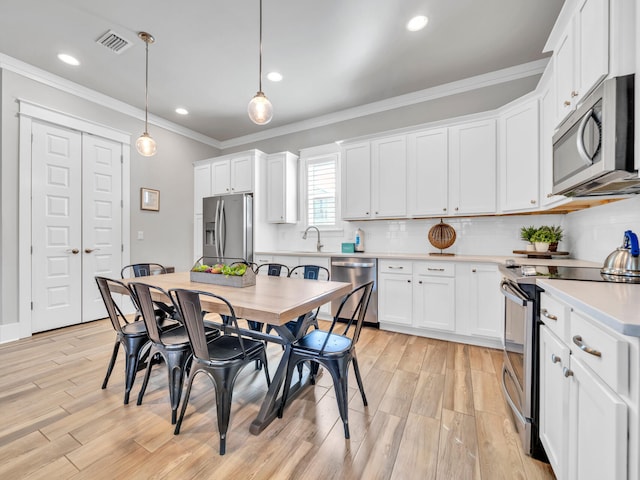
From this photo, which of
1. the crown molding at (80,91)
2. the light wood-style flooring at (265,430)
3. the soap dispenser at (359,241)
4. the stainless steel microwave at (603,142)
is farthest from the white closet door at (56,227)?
Result: the stainless steel microwave at (603,142)

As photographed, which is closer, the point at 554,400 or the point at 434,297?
the point at 554,400

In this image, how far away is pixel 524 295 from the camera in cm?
151

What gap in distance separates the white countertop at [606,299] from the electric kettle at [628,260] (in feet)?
0.70

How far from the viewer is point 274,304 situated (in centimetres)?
153

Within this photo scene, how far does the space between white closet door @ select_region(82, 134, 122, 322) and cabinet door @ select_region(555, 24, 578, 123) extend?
5.02 m

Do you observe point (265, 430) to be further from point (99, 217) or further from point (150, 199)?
point (150, 199)

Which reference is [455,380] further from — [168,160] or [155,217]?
[168,160]

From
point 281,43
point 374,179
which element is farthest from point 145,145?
point 374,179

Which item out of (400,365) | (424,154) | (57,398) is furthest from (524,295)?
(57,398)

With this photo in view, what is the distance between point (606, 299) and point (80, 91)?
535 centimetres

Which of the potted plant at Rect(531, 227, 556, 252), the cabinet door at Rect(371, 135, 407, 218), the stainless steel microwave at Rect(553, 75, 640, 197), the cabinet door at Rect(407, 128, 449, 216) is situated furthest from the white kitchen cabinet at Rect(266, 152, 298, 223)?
the stainless steel microwave at Rect(553, 75, 640, 197)

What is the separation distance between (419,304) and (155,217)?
4142 millimetres

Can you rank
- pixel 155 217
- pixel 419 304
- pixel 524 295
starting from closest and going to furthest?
pixel 524 295 → pixel 419 304 → pixel 155 217

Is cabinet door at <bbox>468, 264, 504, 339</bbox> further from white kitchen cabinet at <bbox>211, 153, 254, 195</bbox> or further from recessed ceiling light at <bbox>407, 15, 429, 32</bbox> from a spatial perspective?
white kitchen cabinet at <bbox>211, 153, 254, 195</bbox>
